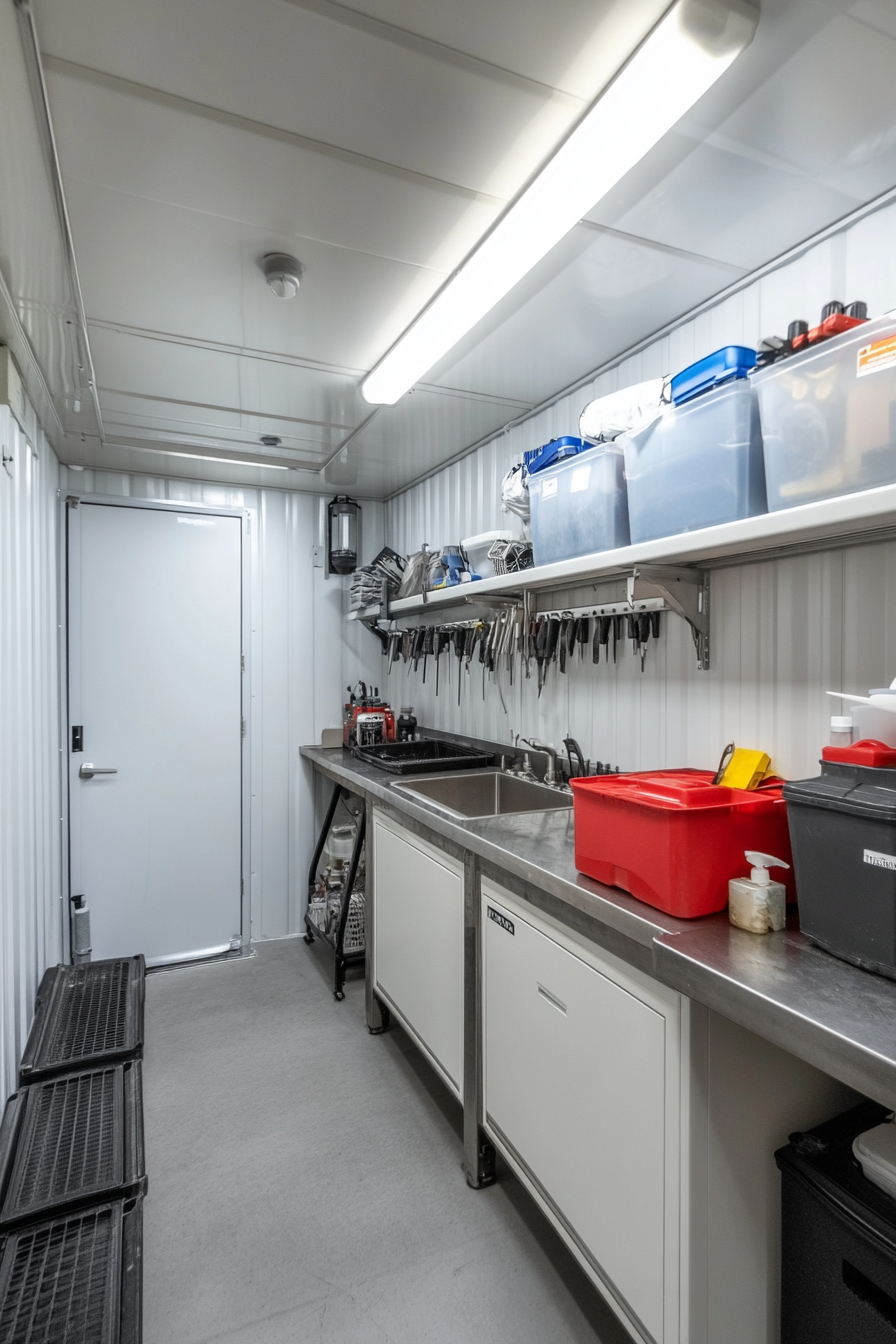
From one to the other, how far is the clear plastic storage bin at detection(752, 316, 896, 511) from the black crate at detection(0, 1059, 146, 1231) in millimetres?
2426

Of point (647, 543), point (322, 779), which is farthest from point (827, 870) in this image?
point (322, 779)

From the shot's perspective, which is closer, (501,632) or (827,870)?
(827,870)

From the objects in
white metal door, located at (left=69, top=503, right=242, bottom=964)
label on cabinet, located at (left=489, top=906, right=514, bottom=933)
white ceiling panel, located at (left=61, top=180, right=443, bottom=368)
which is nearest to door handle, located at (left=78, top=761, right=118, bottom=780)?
white metal door, located at (left=69, top=503, right=242, bottom=964)

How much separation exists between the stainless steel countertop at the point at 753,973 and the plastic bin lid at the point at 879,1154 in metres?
0.38

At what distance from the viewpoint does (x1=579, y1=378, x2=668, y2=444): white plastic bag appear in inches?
71.8

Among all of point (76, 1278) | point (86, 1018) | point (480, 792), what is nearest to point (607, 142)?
point (480, 792)

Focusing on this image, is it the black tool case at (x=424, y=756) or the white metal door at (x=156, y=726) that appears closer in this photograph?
the black tool case at (x=424, y=756)

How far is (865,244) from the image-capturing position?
1.56 metres

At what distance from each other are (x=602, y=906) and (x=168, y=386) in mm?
2387

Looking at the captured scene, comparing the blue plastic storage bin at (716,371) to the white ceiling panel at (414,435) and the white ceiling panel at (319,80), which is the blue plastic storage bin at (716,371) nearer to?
the white ceiling panel at (319,80)

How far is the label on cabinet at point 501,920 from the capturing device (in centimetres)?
177

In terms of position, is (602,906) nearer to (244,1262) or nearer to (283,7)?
(244,1262)

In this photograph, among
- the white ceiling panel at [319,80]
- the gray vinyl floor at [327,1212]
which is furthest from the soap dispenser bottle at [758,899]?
the white ceiling panel at [319,80]

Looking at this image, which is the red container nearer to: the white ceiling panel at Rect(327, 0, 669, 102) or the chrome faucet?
the chrome faucet
